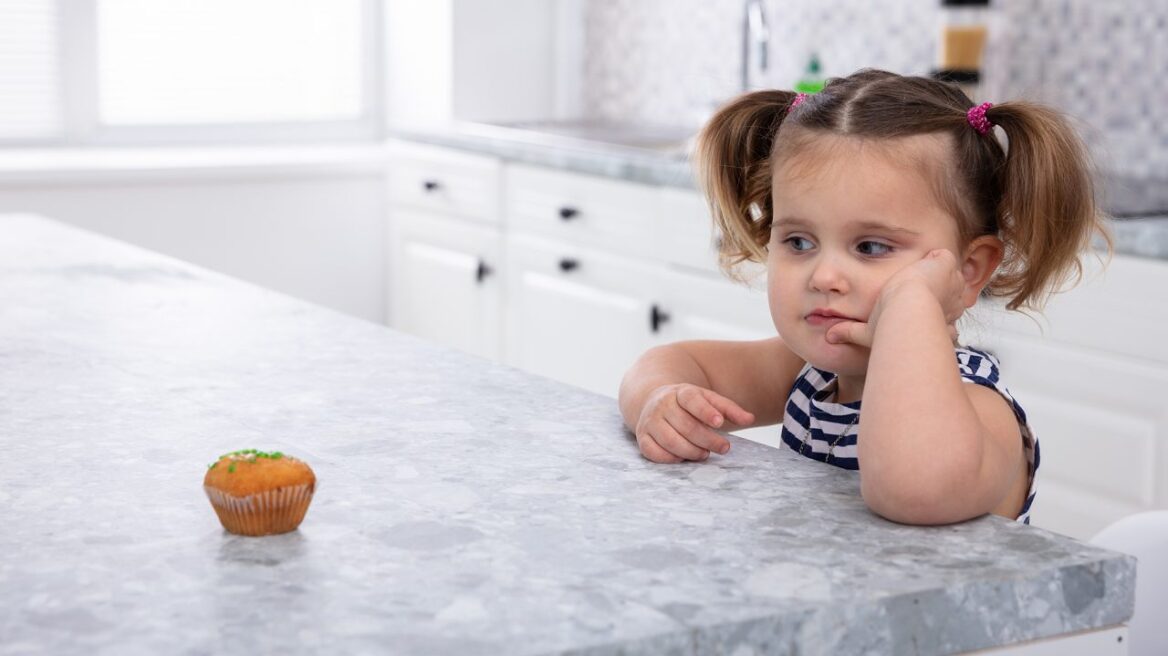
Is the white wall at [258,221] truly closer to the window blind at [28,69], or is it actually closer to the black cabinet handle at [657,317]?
the window blind at [28,69]

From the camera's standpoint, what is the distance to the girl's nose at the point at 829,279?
1061mm

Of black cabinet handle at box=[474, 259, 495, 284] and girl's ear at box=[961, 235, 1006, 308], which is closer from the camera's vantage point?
girl's ear at box=[961, 235, 1006, 308]

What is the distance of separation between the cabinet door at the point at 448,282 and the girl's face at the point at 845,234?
2578 millimetres

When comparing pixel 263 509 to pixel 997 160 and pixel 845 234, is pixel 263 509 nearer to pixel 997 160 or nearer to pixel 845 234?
pixel 845 234

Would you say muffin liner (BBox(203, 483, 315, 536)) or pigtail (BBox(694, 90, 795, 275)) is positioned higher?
pigtail (BBox(694, 90, 795, 275))

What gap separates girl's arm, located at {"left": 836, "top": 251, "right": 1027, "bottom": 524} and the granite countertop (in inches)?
48.3

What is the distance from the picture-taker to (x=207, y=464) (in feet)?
2.97

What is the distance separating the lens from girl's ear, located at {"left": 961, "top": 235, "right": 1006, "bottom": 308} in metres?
1.16

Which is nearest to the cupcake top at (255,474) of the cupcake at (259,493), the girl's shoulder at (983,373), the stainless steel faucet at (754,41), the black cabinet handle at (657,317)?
the cupcake at (259,493)

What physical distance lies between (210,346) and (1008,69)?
2.33 m

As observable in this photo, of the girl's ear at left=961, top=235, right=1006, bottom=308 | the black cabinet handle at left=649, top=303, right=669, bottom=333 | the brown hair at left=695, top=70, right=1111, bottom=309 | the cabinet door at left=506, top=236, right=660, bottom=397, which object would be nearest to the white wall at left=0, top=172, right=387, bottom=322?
the cabinet door at left=506, top=236, right=660, bottom=397

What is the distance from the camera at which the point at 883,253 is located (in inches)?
42.9

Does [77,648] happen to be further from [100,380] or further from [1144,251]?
[1144,251]

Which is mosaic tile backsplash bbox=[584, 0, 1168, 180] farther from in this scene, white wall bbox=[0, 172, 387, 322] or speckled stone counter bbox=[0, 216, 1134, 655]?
speckled stone counter bbox=[0, 216, 1134, 655]
